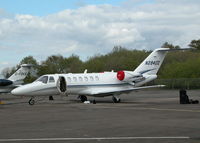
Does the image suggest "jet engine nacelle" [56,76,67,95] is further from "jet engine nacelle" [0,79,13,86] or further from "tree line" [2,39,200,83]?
"tree line" [2,39,200,83]

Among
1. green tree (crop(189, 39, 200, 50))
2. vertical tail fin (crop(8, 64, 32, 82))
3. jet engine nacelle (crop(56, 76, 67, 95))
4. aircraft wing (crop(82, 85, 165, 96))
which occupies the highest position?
green tree (crop(189, 39, 200, 50))

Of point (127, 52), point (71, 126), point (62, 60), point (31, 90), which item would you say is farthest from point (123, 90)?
point (62, 60)

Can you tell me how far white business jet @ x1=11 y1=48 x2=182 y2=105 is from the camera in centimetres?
3008

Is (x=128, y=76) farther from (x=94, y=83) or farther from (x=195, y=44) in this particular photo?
(x=195, y=44)

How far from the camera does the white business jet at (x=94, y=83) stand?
3008 cm

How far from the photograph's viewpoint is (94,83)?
32094 mm

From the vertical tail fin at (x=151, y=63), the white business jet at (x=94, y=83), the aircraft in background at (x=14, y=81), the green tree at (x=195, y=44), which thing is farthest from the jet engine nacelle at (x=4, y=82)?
the green tree at (x=195, y=44)

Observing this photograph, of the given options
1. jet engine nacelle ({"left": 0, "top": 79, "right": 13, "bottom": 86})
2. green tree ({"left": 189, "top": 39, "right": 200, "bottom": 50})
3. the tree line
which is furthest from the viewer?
green tree ({"left": 189, "top": 39, "right": 200, "bottom": 50})

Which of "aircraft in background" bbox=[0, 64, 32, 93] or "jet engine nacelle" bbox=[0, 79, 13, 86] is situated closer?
"jet engine nacelle" bbox=[0, 79, 13, 86]

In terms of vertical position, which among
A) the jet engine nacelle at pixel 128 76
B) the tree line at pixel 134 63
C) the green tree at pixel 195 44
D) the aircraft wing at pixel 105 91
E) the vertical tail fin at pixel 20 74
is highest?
the green tree at pixel 195 44

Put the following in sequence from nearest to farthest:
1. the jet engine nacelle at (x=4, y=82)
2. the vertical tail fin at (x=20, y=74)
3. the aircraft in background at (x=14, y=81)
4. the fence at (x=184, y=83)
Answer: the jet engine nacelle at (x=4, y=82) → the aircraft in background at (x=14, y=81) → the vertical tail fin at (x=20, y=74) → the fence at (x=184, y=83)

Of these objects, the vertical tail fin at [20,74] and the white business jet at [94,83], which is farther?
the vertical tail fin at [20,74]

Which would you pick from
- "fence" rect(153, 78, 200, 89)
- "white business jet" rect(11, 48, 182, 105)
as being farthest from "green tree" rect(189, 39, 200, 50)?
"white business jet" rect(11, 48, 182, 105)

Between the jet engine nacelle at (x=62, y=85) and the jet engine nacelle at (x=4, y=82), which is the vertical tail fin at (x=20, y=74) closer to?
the jet engine nacelle at (x=4, y=82)
